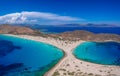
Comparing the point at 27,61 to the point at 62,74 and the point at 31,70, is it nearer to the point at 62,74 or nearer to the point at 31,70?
Answer: the point at 31,70

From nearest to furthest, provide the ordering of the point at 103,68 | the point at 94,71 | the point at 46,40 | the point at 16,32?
the point at 94,71 < the point at 103,68 < the point at 46,40 < the point at 16,32

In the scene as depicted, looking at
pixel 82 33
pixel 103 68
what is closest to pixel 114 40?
pixel 82 33

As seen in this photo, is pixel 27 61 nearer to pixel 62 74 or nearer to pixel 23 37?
pixel 62 74

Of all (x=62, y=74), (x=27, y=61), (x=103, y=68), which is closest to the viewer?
(x=62, y=74)

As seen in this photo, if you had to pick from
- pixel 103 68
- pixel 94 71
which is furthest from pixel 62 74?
pixel 103 68

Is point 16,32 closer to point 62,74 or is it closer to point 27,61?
point 27,61

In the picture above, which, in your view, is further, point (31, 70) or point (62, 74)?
point (31, 70)

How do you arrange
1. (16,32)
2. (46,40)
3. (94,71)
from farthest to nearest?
(16,32), (46,40), (94,71)

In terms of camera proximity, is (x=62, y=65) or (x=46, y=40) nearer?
(x=62, y=65)

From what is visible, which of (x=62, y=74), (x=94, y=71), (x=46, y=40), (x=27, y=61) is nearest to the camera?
(x=62, y=74)
